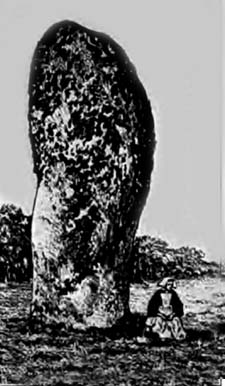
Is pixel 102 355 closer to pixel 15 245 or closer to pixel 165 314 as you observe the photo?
pixel 165 314

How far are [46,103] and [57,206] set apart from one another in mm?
262

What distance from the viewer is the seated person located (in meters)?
2.15

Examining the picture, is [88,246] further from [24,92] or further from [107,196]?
[24,92]

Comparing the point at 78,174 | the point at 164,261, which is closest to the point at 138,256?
the point at 164,261

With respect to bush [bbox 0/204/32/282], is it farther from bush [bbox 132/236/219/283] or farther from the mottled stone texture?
bush [bbox 132/236/219/283]

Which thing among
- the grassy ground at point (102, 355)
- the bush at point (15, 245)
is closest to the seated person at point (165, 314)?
the grassy ground at point (102, 355)

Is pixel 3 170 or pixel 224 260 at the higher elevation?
pixel 3 170

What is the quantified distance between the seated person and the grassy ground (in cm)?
2

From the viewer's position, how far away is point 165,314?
2164 mm

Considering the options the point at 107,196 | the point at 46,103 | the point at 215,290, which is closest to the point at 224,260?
the point at 215,290

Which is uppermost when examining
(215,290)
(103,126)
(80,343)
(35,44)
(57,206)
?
(35,44)

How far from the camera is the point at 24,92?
214cm

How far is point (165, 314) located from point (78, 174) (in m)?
0.42

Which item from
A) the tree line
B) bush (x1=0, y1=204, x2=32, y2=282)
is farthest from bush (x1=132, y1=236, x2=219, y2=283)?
bush (x1=0, y1=204, x2=32, y2=282)
